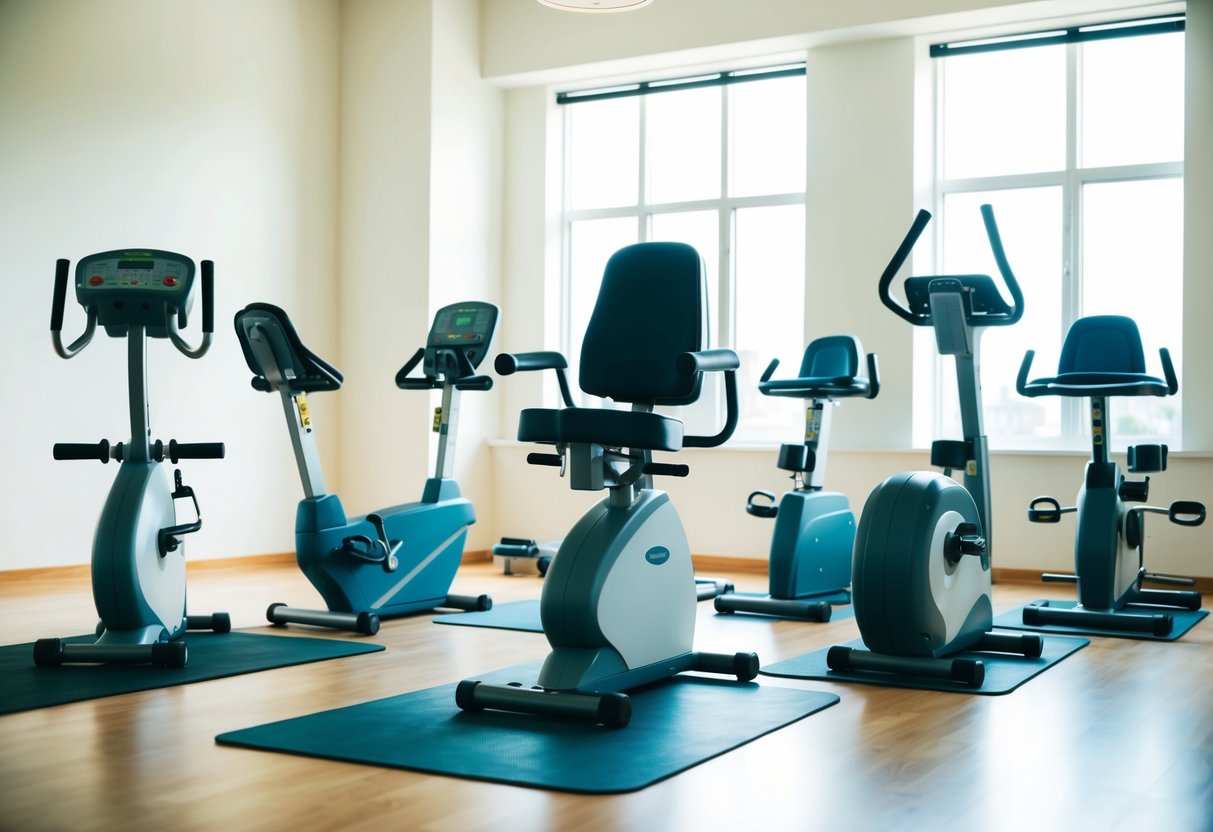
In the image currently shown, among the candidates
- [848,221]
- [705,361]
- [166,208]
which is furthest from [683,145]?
[705,361]

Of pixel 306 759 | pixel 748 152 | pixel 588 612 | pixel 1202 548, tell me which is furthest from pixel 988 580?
pixel 748 152

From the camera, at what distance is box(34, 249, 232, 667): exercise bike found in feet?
12.5

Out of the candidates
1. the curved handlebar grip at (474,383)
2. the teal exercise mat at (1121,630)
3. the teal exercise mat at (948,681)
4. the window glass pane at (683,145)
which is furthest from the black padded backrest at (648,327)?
the window glass pane at (683,145)

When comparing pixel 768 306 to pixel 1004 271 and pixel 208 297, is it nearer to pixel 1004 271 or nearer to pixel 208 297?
pixel 1004 271

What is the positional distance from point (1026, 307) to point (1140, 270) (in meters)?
0.62

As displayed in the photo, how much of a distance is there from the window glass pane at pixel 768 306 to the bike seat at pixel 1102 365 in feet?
8.51

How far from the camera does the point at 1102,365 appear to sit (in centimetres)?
489

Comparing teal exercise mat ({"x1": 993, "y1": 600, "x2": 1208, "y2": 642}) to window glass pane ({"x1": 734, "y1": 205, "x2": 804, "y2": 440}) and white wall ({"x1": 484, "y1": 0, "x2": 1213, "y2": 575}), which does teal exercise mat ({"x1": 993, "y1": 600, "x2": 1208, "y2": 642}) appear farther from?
window glass pane ({"x1": 734, "y1": 205, "x2": 804, "y2": 440})

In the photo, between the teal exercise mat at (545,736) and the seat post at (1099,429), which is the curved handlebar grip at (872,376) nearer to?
the seat post at (1099,429)

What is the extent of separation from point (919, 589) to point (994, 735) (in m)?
0.72

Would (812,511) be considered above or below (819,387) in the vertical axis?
below

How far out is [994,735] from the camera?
2.93 meters

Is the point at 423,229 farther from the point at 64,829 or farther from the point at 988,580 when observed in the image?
the point at 64,829

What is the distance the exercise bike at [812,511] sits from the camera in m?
5.23
